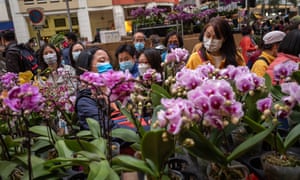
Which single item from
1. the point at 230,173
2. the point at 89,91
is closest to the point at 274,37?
the point at 89,91

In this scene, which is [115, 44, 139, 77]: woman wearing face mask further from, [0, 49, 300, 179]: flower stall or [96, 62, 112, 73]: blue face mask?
[0, 49, 300, 179]: flower stall

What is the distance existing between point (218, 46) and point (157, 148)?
1.31 meters

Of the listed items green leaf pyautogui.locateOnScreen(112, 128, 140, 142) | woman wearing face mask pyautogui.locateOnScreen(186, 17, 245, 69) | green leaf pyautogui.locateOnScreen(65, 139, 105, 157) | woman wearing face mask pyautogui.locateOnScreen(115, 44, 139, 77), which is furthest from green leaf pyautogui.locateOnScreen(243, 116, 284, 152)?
woman wearing face mask pyautogui.locateOnScreen(115, 44, 139, 77)

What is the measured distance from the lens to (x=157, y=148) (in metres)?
0.68

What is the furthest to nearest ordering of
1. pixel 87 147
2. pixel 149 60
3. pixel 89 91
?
pixel 149 60
pixel 89 91
pixel 87 147

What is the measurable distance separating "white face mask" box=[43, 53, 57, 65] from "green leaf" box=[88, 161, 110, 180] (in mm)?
2130

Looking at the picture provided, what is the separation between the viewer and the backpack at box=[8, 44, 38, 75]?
9.83 feet

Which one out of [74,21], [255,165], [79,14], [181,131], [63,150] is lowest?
[255,165]

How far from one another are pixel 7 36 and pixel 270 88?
11.8 feet

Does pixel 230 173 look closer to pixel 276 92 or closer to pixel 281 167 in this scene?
pixel 281 167

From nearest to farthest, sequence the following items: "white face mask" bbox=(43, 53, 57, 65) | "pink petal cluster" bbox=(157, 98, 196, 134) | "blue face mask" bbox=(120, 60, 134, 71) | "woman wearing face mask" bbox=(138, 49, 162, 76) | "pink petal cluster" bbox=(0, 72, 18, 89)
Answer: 1. "pink petal cluster" bbox=(157, 98, 196, 134)
2. "pink petal cluster" bbox=(0, 72, 18, 89)
3. "woman wearing face mask" bbox=(138, 49, 162, 76)
4. "blue face mask" bbox=(120, 60, 134, 71)
5. "white face mask" bbox=(43, 53, 57, 65)

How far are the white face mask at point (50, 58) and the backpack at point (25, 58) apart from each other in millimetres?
506

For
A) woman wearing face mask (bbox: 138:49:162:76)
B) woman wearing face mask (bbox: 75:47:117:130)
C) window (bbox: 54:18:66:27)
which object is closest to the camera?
woman wearing face mask (bbox: 75:47:117:130)

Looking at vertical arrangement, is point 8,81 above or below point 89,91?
above
